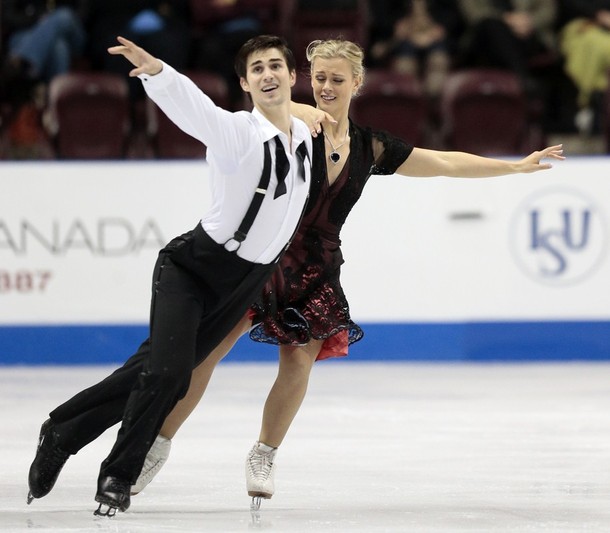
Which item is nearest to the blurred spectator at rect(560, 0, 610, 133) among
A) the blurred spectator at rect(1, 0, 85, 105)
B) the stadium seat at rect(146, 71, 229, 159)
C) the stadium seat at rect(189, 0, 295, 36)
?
the stadium seat at rect(189, 0, 295, 36)

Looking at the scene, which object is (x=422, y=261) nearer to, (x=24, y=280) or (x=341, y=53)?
(x=24, y=280)

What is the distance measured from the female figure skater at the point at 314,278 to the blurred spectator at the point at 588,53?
4777 millimetres

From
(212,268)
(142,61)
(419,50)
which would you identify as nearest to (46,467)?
(212,268)

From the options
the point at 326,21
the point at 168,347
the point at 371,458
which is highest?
the point at 326,21

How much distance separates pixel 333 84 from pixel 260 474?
1164 mm

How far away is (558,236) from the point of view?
24.7 feet

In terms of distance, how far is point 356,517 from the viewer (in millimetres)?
3672

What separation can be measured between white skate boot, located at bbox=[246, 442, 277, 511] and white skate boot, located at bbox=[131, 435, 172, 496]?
0.25 m

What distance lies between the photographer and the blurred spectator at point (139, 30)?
8.34m

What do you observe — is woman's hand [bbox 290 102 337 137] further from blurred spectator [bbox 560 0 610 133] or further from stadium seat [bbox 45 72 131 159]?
blurred spectator [bbox 560 0 610 133]

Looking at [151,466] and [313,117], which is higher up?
[313,117]

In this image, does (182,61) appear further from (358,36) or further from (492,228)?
(492,228)

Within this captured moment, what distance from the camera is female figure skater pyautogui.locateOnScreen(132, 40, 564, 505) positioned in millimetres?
3883

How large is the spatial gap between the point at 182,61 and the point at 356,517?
5.22 metres
